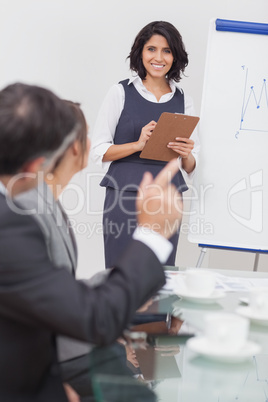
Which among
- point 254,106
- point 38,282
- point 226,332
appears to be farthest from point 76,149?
point 254,106

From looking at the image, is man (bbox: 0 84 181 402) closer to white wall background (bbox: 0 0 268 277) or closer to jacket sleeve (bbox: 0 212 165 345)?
jacket sleeve (bbox: 0 212 165 345)

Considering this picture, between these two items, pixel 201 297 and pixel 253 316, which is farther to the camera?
pixel 201 297

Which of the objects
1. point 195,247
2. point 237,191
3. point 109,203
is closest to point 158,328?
point 109,203

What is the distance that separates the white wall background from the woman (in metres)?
0.79

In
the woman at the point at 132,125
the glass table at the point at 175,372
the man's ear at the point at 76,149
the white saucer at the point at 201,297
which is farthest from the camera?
the woman at the point at 132,125

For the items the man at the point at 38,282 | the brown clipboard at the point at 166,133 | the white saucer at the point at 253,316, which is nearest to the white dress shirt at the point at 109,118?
the brown clipboard at the point at 166,133

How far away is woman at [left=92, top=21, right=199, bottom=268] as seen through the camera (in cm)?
286

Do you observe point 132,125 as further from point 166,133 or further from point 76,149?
point 76,149

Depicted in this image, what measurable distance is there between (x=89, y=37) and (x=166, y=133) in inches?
53.3

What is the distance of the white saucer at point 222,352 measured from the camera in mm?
1036

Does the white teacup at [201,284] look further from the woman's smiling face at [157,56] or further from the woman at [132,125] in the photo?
the woman's smiling face at [157,56]

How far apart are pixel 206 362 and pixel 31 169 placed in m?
0.49

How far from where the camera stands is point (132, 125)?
9.38 feet

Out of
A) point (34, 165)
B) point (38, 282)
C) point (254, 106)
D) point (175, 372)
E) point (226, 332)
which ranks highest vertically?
point (254, 106)
